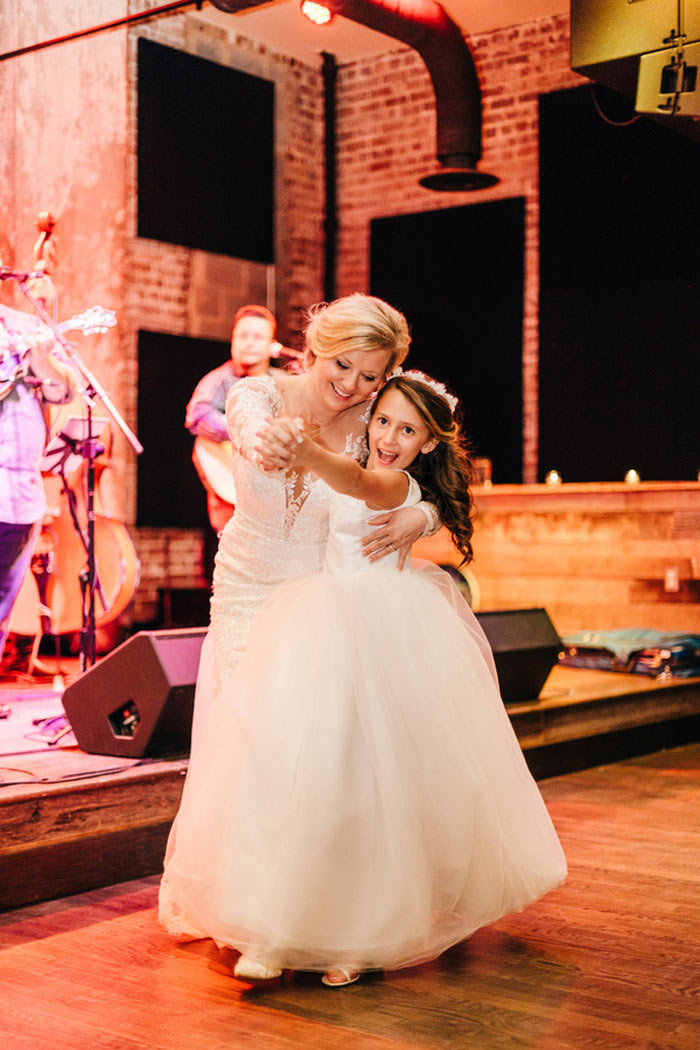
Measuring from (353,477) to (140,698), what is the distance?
57.5 inches

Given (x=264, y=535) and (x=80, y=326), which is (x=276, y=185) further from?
(x=264, y=535)

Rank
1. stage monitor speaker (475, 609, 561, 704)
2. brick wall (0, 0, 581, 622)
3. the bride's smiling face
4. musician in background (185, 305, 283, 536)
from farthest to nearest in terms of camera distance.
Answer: brick wall (0, 0, 581, 622) < musician in background (185, 305, 283, 536) < stage monitor speaker (475, 609, 561, 704) < the bride's smiling face

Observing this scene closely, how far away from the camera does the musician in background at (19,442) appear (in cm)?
435

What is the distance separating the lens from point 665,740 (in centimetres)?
570

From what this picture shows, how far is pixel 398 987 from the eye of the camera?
244cm

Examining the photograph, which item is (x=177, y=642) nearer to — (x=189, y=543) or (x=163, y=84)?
(x=189, y=543)

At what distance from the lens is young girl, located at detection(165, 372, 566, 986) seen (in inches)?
91.0

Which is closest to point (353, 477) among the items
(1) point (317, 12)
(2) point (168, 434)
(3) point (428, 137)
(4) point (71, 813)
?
(4) point (71, 813)

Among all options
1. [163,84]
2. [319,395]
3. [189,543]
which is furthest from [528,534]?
[319,395]

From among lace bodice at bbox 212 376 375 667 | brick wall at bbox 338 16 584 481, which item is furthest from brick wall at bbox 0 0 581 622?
lace bodice at bbox 212 376 375 667

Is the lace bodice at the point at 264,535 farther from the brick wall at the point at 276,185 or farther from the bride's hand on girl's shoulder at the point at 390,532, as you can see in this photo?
the brick wall at the point at 276,185

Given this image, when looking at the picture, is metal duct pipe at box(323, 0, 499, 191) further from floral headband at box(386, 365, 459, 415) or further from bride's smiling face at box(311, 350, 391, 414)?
bride's smiling face at box(311, 350, 391, 414)

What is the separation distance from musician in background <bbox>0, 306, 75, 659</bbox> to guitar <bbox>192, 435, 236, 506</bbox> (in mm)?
1430

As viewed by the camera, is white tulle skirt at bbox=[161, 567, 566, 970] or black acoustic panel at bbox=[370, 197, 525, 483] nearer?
white tulle skirt at bbox=[161, 567, 566, 970]
